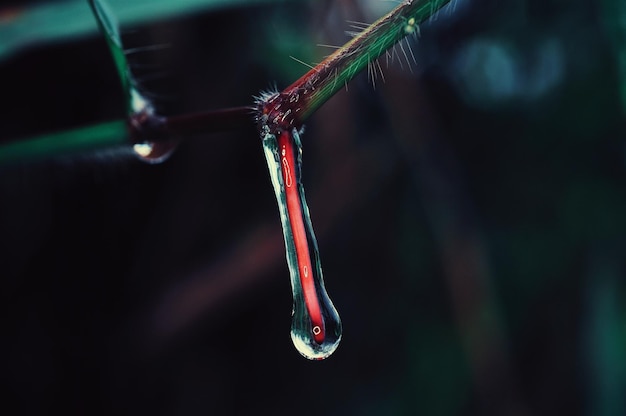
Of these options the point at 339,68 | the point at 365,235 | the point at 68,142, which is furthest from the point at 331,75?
the point at 365,235

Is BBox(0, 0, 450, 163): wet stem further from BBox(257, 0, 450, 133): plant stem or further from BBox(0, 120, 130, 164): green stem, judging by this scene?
BBox(0, 120, 130, 164): green stem

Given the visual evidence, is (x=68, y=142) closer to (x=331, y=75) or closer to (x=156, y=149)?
(x=156, y=149)

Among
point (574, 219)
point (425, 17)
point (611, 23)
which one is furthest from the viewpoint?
point (574, 219)

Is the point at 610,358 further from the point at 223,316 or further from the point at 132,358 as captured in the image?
the point at 132,358

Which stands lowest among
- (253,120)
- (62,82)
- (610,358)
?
(610,358)

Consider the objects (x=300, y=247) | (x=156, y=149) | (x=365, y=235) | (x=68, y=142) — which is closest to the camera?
(x=300, y=247)

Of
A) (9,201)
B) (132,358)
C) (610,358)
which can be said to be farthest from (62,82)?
(610,358)
